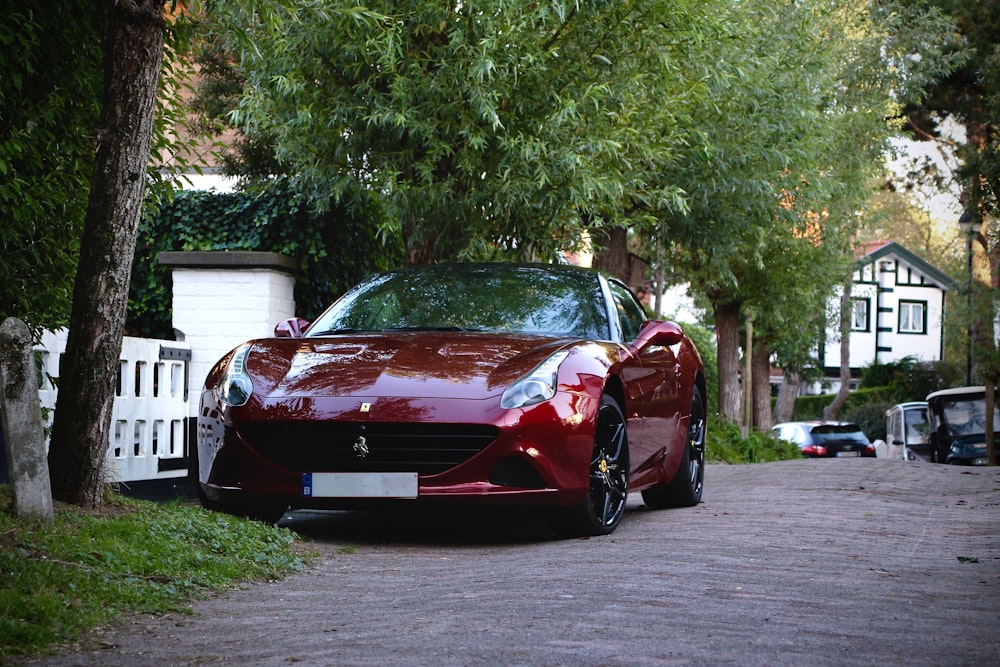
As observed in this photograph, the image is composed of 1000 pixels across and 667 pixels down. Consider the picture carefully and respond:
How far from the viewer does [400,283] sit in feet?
27.9

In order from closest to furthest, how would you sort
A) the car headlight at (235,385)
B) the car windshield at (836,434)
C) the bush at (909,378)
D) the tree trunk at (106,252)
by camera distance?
the tree trunk at (106,252)
the car headlight at (235,385)
the car windshield at (836,434)
the bush at (909,378)

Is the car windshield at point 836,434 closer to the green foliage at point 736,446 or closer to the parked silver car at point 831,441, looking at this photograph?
the parked silver car at point 831,441

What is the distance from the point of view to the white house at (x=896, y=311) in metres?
71.7

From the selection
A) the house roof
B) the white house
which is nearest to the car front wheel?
the white house

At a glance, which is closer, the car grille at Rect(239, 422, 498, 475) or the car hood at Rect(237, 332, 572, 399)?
the car grille at Rect(239, 422, 498, 475)

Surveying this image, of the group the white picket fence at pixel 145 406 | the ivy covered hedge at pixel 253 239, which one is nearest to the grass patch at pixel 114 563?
the white picket fence at pixel 145 406

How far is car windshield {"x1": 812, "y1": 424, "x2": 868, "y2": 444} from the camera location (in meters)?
Answer: 39.1

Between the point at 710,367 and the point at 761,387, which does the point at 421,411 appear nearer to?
the point at 710,367

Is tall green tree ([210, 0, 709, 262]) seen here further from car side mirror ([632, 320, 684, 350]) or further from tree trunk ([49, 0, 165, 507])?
tree trunk ([49, 0, 165, 507])

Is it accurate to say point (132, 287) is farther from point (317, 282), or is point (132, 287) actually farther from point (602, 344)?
point (602, 344)

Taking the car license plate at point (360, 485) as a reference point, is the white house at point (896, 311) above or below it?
above

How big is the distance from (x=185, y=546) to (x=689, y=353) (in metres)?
4.44

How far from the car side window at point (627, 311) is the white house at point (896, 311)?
207 ft

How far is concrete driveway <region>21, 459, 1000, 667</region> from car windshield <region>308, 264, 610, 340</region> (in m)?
1.15
